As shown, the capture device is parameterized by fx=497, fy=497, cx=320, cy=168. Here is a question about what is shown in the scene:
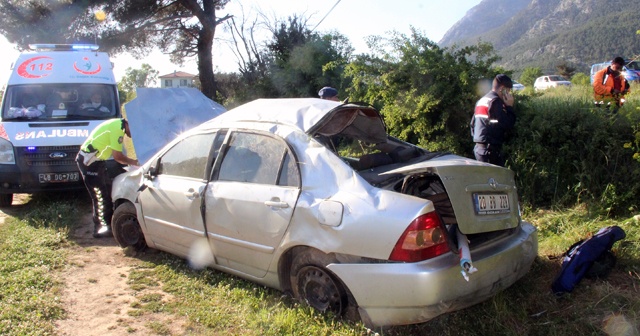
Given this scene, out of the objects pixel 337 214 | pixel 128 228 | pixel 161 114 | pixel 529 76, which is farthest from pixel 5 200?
pixel 529 76

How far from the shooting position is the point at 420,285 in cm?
305

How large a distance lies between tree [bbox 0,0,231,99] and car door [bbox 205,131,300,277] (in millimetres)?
12219

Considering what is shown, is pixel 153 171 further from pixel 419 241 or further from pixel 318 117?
pixel 419 241

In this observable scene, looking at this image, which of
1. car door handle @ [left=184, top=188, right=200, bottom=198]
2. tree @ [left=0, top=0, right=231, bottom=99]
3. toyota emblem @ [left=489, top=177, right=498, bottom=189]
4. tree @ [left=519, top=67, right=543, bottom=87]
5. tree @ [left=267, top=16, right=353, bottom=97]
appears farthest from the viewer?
tree @ [left=519, top=67, right=543, bottom=87]

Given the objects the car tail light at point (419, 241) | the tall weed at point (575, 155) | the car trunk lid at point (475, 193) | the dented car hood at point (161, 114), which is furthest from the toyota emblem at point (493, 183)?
the dented car hood at point (161, 114)

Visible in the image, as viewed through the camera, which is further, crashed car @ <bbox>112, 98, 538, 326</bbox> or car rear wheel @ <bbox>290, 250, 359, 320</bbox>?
car rear wheel @ <bbox>290, 250, 359, 320</bbox>

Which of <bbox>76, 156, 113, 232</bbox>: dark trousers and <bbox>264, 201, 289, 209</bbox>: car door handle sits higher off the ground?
<bbox>264, 201, 289, 209</bbox>: car door handle

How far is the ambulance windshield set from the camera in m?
8.09

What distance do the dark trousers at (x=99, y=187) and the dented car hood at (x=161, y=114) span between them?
6.04 feet

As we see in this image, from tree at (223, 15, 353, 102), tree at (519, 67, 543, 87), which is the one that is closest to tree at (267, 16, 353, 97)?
tree at (223, 15, 353, 102)

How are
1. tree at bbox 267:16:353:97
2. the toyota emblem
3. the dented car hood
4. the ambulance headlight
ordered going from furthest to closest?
tree at bbox 267:16:353:97
the dented car hood
the ambulance headlight
the toyota emblem

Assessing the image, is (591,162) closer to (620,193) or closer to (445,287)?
(620,193)

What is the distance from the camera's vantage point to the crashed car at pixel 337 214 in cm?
316

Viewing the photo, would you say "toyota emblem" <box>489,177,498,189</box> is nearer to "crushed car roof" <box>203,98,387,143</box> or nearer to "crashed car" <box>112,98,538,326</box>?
"crashed car" <box>112,98,538,326</box>
